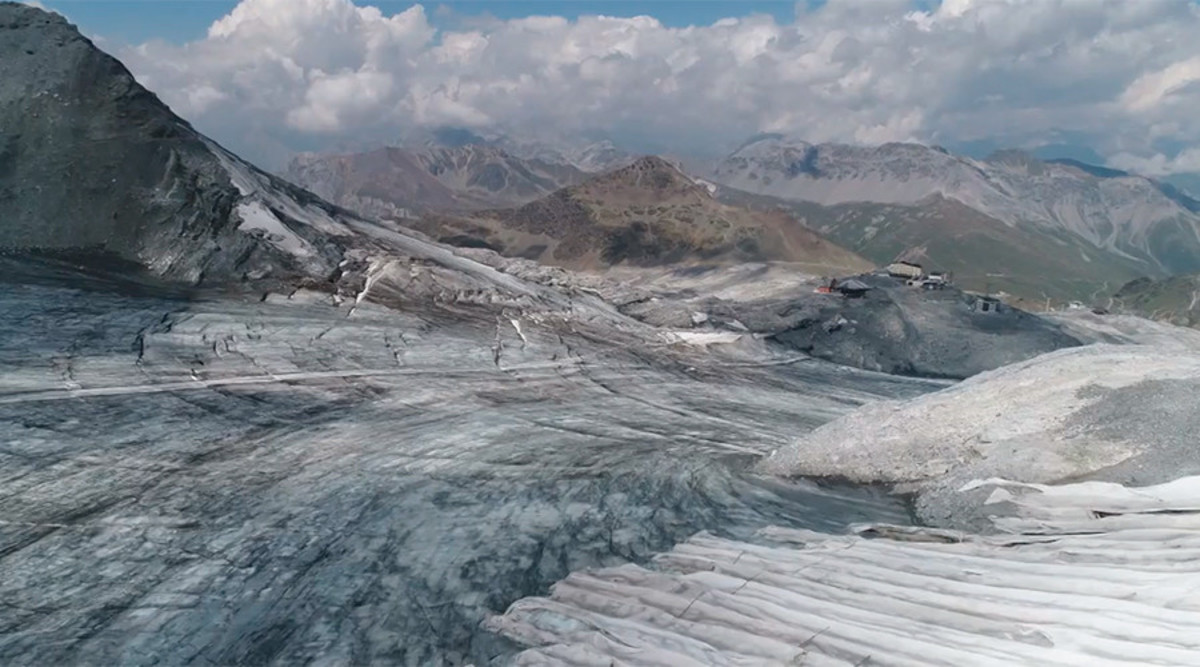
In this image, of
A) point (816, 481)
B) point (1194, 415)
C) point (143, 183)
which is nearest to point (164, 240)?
point (143, 183)

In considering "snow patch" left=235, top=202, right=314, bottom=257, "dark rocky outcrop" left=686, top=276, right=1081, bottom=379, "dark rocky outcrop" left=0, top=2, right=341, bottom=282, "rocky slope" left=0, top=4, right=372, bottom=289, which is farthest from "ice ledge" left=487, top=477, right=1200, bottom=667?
"dark rocky outcrop" left=686, top=276, right=1081, bottom=379

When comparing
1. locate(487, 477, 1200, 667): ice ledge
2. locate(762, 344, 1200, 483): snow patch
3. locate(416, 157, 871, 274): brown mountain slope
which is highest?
locate(416, 157, 871, 274): brown mountain slope

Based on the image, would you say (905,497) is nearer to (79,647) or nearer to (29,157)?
(79,647)

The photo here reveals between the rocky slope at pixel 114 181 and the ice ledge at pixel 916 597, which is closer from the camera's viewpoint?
the ice ledge at pixel 916 597

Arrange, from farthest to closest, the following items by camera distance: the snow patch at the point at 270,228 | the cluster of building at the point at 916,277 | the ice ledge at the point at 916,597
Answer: the cluster of building at the point at 916,277
the snow patch at the point at 270,228
the ice ledge at the point at 916,597

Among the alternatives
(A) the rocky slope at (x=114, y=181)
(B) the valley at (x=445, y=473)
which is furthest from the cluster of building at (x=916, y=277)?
(A) the rocky slope at (x=114, y=181)

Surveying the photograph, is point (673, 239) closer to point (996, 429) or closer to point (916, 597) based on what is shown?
point (996, 429)

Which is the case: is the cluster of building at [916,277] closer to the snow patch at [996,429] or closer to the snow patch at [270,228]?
the snow patch at [270,228]

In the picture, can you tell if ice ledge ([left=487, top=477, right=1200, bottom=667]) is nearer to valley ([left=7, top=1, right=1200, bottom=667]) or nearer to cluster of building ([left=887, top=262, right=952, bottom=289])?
valley ([left=7, top=1, right=1200, bottom=667])

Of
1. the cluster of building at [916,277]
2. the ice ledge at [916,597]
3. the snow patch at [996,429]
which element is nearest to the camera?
the ice ledge at [916,597]

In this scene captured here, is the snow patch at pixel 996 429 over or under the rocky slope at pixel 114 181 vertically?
under
